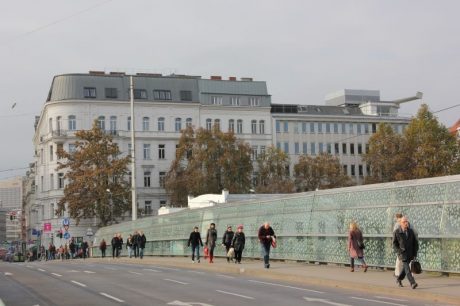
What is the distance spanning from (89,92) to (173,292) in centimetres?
8577

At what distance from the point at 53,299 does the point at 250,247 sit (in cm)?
1763

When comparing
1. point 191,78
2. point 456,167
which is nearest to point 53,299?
point 456,167

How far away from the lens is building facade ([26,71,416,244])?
337ft

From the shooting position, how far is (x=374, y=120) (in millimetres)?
121875

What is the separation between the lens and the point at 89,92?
338 ft

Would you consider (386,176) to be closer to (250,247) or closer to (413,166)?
(413,166)

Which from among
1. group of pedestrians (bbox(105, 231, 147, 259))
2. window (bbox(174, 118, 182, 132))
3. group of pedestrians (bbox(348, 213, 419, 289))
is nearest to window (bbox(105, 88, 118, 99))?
window (bbox(174, 118, 182, 132))

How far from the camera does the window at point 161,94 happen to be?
348 feet

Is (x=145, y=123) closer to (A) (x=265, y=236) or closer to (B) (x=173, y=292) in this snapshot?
(A) (x=265, y=236)

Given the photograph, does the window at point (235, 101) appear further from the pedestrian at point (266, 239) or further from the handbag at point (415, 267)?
the handbag at point (415, 267)

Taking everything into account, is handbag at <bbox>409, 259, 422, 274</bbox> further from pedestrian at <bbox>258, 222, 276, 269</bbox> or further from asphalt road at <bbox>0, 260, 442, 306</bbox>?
pedestrian at <bbox>258, 222, 276, 269</bbox>

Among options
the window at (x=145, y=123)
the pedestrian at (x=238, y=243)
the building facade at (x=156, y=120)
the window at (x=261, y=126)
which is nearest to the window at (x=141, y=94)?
the building facade at (x=156, y=120)

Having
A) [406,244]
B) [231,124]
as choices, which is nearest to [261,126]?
[231,124]

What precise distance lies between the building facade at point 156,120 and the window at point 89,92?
0.13 metres
